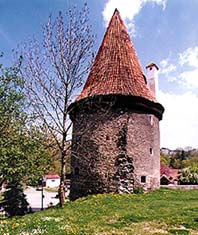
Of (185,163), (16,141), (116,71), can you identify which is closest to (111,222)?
(16,141)

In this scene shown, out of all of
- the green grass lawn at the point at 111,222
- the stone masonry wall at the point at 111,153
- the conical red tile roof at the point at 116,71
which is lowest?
the green grass lawn at the point at 111,222

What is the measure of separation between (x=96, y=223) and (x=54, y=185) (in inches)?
3529

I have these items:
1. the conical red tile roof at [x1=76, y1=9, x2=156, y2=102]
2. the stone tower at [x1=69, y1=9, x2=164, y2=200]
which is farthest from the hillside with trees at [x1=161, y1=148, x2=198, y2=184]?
the conical red tile roof at [x1=76, y1=9, x2=156, y2=102]

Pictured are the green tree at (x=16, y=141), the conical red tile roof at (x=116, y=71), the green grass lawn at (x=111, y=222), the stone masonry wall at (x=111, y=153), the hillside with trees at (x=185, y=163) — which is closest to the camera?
the green grass lawn at (x=111, y=222)

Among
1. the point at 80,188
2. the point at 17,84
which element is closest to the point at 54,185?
the point at 80,188

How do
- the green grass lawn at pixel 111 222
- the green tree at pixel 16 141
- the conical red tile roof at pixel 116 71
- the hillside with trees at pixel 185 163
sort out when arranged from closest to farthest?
the green grass lawn at pixel 111 222
the green tree at pixel 16 141
the conical red tile roof at pixel 116 71
the hillside with trees at pixel 185 163

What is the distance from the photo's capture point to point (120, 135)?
21375 millimetres

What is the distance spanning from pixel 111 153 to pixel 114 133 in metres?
1.30

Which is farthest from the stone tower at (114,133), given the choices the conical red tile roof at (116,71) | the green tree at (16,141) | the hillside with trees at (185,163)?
the hillside with trees at (185,163)

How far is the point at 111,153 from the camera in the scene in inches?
838

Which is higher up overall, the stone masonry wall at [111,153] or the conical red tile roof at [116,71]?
the conical red tile roof at [116,71]

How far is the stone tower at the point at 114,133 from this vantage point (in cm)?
2117

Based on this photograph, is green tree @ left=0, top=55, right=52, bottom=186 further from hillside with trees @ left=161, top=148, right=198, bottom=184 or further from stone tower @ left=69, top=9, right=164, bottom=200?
hillside with trees @ left=161, top=148, right=198, bottom=184

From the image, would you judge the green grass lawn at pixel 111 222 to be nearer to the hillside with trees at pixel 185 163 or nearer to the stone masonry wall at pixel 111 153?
the stone masonry wall at pixel 111 153
